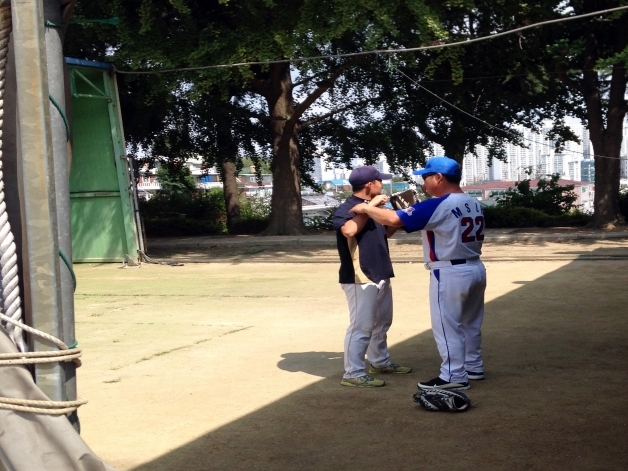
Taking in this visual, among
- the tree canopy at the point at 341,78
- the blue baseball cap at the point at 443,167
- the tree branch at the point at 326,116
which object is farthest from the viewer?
the tree branch at the point at 326,116

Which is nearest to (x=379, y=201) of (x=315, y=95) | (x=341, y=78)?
(x=315, y=95)

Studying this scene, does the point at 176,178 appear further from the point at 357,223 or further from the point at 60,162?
the point at 60,162

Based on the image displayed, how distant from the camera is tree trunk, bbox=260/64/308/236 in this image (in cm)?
2381

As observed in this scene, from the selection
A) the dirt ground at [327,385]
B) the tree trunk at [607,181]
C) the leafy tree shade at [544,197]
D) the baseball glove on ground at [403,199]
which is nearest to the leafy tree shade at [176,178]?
the leafy tree shade at [544,197]

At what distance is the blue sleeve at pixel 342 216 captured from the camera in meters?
6.86

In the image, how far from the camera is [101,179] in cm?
2000

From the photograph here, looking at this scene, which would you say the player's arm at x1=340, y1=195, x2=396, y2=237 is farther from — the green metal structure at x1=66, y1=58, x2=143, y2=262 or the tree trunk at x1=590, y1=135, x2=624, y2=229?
the tree trunk at x1=590, y1=135, x2=624, y2=229

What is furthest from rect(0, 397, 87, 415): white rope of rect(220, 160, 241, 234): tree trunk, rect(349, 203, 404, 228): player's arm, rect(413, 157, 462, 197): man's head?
rect(220, 160, 241, 234): tree trunk

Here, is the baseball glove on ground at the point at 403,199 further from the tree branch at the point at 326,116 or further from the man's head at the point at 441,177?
the tree branch at the point at 326,116

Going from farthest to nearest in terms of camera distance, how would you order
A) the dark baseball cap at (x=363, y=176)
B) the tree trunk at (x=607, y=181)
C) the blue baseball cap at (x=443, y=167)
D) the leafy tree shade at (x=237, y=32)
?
the tree trunk at (x=607, y=181)
the leafy tree shade at (x=237, y=32)
the dark baseball cap at (x=363, y=176)
the blue baseball cap at (x=443, y=167)

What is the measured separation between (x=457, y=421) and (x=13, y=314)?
3.84m

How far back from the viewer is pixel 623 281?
41.4ft

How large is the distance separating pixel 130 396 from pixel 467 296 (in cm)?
278

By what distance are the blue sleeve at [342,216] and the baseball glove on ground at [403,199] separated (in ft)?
1.14
